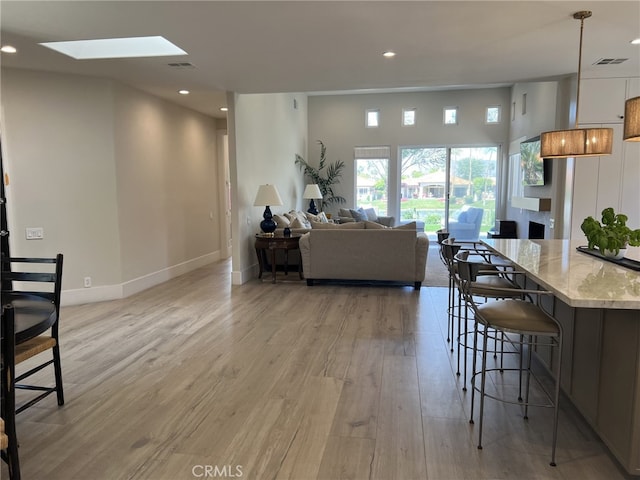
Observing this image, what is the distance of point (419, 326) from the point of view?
4.18 metres

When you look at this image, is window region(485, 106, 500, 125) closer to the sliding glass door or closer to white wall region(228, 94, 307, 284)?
the sliding glass door

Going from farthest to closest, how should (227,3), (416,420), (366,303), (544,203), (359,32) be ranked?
(544,203)
(366,303)
(359,32)
(227,3)
(416,420)

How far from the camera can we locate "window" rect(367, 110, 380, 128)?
10.5 metres

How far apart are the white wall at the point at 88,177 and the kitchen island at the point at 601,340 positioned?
4.57 meters

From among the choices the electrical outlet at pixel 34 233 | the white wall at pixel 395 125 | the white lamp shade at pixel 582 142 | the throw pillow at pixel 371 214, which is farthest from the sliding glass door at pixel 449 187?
the electrical outlet at pixel 34 233

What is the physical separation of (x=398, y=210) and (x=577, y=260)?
783 centimetres

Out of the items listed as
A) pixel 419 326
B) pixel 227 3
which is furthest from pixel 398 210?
pixel 227 3

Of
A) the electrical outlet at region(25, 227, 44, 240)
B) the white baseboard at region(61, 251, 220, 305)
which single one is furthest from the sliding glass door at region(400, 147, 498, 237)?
the electrical outlet at region(25, 227, 44, 240)

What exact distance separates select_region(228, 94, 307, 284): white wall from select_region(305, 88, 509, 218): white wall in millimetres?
1647

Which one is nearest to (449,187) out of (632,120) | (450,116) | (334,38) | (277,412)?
(450,116)

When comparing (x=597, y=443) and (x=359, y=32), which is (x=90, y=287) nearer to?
(x=359, y=32)

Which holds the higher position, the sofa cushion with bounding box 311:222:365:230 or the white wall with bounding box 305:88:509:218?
the white wall with bounding box 305:88:509:218

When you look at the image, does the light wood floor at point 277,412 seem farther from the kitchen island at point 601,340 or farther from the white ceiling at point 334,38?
the white ceiling at point 334,38

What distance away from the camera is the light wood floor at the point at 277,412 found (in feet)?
6.87
